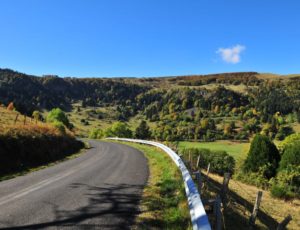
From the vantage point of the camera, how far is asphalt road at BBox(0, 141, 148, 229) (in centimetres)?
757

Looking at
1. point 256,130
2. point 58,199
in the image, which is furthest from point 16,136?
point 256,130

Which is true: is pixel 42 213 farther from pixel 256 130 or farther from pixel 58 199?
pixel 256 130

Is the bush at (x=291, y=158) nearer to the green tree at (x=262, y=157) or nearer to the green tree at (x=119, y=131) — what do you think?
the green tree at (x=262, y=157)

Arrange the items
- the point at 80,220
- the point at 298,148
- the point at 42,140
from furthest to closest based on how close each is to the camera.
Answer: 1. the point at 298,148
2. the point at 42,140
3. the point at 80,220

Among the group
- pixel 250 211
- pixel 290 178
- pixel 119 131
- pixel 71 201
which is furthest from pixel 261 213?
pixel 119 131

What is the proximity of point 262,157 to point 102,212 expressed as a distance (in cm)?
3519

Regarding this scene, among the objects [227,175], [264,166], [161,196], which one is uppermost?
[227,175]

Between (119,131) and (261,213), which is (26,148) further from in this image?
(119,131)

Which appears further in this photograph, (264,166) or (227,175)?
(264,166)

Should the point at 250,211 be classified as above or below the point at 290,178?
above

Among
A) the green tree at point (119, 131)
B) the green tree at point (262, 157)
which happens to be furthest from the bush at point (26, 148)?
the green tree at point (119, 131)

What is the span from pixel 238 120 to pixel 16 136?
185 m

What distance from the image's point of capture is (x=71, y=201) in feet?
31.6

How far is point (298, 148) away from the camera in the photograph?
3734 cm
